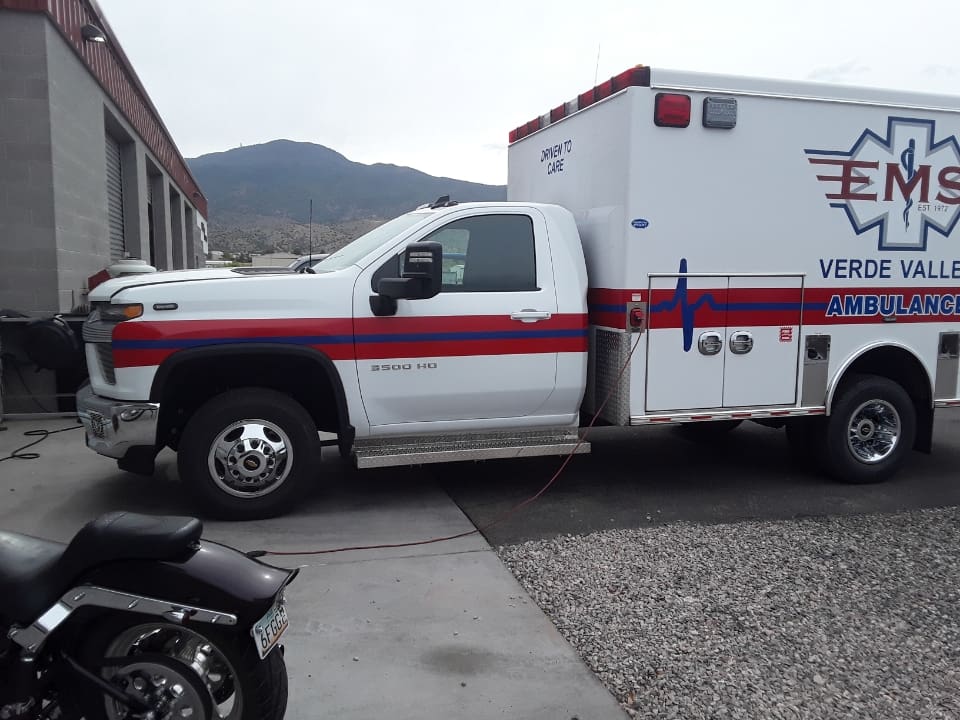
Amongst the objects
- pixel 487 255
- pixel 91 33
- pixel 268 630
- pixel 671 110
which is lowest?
pixel 268 630

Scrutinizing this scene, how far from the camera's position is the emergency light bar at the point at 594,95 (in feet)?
18.9

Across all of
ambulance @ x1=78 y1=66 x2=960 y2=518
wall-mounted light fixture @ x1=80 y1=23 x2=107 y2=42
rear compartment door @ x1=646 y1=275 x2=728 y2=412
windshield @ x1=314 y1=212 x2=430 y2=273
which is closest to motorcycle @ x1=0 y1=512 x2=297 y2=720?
ambulance @ x1=78 y1=66 x2=960 y2=518

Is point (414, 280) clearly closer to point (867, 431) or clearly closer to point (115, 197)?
point (867, 431)

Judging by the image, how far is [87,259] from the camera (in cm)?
1077

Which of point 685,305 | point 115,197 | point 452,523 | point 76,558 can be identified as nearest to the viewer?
point 76,558

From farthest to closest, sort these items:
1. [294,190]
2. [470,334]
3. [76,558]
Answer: [294,190]
[470,334]
[76,558]

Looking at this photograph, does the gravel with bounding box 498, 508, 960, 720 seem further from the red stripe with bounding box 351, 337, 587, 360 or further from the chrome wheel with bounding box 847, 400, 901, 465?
the red stripe with bounding box 351, 337, 587, 360

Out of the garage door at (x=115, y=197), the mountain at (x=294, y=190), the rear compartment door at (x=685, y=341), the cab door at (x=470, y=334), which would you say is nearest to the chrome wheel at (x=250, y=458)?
the cab door at (x=470, y=334)

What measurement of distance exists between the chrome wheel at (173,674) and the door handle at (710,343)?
4408mm

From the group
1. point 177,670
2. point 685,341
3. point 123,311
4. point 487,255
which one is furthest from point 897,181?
point 177,670

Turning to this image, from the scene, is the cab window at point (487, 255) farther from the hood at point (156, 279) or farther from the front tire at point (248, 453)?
Answer: the front tire at point (248, 453)

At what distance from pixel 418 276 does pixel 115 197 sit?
11088mm

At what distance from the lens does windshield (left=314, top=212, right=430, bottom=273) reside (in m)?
5.89

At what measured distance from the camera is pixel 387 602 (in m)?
4.24
